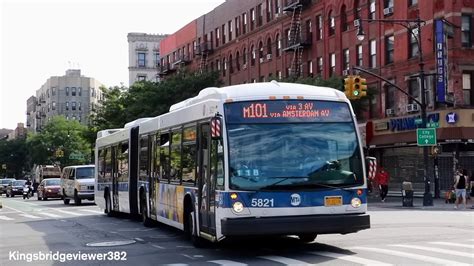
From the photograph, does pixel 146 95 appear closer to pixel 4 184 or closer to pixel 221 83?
pixel 221 83

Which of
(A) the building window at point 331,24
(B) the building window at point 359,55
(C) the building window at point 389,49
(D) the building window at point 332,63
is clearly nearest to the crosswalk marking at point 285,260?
(C) the building window at point 389,49

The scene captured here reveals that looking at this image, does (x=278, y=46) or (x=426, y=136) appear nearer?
(x=426, y=136)

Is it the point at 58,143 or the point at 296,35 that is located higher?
the point at 296,35

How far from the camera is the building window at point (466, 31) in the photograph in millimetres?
37906

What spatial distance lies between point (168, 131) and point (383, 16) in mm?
28530

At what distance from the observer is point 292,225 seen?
11867 millimetres

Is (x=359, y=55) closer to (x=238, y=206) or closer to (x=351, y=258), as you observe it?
(x=351, y=258)

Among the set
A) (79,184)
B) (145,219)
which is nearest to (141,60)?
(79,184)

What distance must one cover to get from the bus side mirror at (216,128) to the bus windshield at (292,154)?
0.17m

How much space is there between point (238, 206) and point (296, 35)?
41030mm

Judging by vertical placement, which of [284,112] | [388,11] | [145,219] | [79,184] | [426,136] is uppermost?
[388,11]

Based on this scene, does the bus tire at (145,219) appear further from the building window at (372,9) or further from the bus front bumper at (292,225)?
the building window at (372,9)

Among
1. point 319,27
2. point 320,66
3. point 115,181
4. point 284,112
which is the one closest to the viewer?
point 284,112

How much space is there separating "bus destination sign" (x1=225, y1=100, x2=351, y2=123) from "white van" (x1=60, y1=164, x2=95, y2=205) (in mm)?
24605
